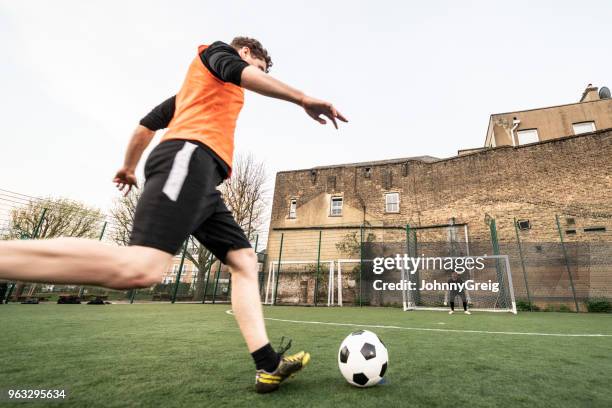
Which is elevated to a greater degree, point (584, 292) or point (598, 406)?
point (584, 292)

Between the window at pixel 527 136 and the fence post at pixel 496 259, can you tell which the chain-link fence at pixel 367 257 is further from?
the window at pixel 527 136

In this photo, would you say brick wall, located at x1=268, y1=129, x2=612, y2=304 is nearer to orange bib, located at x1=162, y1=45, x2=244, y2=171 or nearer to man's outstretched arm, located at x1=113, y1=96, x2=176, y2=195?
orange bib, located at x1=162, y1=45, x2=244, y2=171

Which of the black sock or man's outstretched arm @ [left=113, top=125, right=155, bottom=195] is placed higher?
man's outstretched arm @ [left=113, top=125, right=155, bottom=195]

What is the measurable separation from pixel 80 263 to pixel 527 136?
88.3 feet

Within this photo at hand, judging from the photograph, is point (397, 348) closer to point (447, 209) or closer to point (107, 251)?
point (107, 251)

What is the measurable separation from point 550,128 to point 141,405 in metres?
27.7

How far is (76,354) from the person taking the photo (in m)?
2.75

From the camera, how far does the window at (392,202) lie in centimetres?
2133

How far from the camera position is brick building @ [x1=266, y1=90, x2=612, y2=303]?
15.4 metres

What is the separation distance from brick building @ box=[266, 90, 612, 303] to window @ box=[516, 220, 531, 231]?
4cm

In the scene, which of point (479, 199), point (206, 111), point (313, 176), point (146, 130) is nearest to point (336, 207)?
point (313, 176)

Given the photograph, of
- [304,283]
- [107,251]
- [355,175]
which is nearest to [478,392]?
[107,251]

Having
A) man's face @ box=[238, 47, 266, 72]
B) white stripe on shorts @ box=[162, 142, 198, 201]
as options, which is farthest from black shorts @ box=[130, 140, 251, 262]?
man's face @ box=[238, 47, 266, 72]

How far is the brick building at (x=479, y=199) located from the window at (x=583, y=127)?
1.25ft
